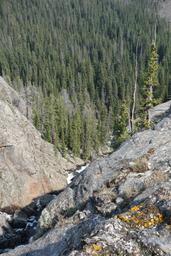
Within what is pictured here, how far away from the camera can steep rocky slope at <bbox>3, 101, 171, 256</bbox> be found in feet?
36.9

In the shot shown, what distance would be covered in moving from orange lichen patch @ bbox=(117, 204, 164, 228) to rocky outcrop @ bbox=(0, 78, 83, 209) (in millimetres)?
40261

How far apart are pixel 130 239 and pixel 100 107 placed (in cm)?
12775

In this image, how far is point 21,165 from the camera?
58594mm

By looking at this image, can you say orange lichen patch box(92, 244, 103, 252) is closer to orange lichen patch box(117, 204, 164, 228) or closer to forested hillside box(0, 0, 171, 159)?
orange lichen patch box(117, 204, 164, 228)

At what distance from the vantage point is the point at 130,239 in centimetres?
1129

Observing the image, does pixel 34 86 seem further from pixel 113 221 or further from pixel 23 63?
pixel 113 221

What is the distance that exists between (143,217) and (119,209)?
5349 millimetres

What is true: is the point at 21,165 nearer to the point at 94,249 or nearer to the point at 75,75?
the point at 94,249

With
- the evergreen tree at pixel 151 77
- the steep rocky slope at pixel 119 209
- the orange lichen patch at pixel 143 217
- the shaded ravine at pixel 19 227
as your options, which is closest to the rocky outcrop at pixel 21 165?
the shaded ravine at pixel 19 227

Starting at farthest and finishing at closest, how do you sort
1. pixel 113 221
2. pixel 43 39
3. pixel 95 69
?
pixel 43 39 → pixel 95 69 → pixel 113 221

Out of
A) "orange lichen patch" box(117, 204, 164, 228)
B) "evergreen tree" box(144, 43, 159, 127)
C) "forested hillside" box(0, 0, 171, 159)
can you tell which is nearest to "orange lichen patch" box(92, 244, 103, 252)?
"orange lichen patch" box(117, 204, 164, 228)

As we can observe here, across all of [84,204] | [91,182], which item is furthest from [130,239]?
[91,182]

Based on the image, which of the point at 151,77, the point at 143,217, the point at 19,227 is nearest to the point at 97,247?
the point at 143,217

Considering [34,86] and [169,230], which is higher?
[169,230]
